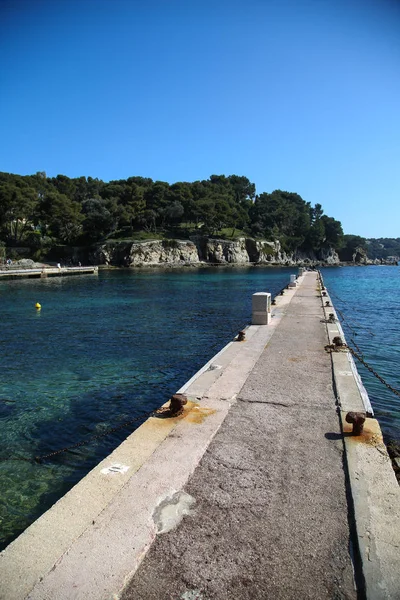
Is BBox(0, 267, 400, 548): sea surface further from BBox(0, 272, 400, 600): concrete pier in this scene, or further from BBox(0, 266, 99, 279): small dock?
BBox(0, 266, 99, 279): small dock

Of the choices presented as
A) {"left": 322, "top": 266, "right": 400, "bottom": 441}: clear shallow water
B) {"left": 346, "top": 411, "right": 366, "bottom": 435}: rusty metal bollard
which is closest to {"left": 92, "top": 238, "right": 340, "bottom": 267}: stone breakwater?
{"left": 322, "top": 266, "right": 400, "bottom": 441}: clear shallow water

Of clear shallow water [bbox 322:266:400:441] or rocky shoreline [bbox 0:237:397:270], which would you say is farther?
rocky shoreline [bbox 0:237:397:270]

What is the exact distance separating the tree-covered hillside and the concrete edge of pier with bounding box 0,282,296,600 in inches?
3124

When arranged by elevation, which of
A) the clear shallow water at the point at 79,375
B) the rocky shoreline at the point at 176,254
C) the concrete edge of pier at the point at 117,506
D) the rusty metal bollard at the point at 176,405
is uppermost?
the rocky shoreline at the point at 176,254

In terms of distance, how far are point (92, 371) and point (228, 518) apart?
9.98 m

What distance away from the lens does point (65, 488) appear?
6957mm

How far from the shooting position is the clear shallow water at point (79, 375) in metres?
7.47

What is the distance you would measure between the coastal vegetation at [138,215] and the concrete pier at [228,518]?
3149 inches

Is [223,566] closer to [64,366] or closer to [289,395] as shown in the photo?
[289,395]

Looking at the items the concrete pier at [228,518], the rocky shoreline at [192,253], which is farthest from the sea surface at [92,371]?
the rocky shoreline at [192,253]

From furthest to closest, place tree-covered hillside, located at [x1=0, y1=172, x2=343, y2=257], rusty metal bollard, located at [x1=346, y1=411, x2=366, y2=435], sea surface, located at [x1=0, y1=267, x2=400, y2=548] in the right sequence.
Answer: tree-covered hillside, located at [x1=0, y1=172, x2=343, y2=257] < sea surface, located at [x1=0, y1=267, x2=400, y2=548] < rusty metal bollard, located at [x1=346, y1=411, x2=366, y2=435]

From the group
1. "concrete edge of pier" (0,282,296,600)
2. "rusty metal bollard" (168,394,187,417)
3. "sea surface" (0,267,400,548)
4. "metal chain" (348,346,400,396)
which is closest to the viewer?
"concrete edge of pier" (0,282,296,600)

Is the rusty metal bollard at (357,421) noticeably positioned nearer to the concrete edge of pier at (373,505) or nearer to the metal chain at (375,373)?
the concrete edge of pier at (373,505)

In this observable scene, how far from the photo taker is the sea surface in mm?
7656
